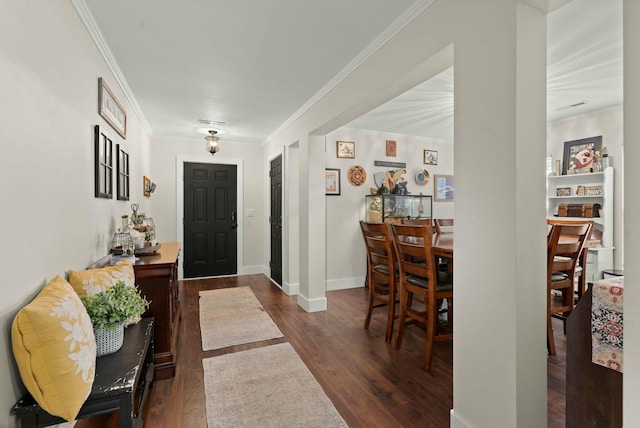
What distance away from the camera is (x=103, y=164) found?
2.35 metres

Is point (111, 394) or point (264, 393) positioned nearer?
point (111, 394)

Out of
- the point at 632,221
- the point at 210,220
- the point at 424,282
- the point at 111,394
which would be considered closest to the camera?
the point at 632,221

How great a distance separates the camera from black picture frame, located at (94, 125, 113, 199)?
2213mm

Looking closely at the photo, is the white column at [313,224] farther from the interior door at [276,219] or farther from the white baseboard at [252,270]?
the white baseboard at [252,270]

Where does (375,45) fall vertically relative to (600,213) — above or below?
above

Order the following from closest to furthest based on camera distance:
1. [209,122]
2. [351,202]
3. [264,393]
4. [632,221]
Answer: [632,221]
[264,393]
[209,122]
[351,202]

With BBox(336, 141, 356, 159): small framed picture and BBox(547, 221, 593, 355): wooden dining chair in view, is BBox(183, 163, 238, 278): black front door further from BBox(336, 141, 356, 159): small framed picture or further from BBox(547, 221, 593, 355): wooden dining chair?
BBox(547, 221, 593, 355): wooden dining chair

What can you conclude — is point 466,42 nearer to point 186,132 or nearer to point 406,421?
point 406,421

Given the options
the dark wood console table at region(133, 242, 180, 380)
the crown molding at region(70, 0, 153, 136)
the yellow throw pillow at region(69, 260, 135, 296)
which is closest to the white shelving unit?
the dark wood console table at region(133, 242, 180, 380)

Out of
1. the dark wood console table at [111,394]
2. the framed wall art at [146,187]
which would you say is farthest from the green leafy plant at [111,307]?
the framed wall art at [146,187]

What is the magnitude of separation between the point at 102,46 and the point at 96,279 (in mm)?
1669

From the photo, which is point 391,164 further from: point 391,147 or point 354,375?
point 354,375

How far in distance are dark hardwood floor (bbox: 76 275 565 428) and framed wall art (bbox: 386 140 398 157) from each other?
2.60m

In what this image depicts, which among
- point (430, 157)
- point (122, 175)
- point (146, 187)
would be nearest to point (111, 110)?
point (122, 175)
